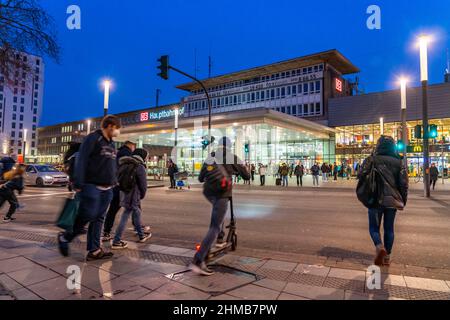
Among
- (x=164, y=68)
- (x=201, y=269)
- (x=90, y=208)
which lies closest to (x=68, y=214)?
(x=90, y=208)

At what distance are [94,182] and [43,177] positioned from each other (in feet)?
63.7

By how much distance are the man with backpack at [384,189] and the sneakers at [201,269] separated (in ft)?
7.72

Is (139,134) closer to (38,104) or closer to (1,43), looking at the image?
(1,43)

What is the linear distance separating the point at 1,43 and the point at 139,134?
96.5 feet

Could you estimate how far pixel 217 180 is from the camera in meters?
4.00

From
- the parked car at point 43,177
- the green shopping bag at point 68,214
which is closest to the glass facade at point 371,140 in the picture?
the parked car at point 43,177

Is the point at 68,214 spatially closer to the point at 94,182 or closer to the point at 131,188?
the point at 94,182

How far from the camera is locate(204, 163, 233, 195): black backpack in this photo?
3.99m

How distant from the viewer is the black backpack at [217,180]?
13.1 ft
